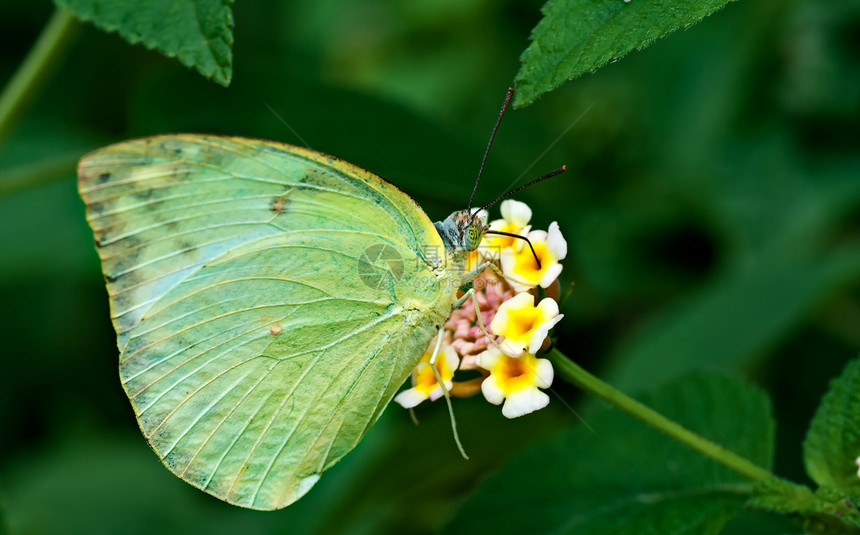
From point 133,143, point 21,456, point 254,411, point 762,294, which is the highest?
point 133,143

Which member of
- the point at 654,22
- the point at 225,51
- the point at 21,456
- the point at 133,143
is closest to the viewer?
the point at 654,22

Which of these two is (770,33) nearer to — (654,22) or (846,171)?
(846,171)

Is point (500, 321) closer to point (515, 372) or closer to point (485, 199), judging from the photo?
point (515, 372)

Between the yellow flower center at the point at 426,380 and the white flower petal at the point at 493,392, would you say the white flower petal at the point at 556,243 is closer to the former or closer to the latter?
the white flower petal at the point at 493,392

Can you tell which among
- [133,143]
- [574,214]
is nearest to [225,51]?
[133,143]

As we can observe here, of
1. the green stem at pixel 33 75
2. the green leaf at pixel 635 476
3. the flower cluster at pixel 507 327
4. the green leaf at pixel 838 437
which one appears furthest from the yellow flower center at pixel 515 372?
the green stem at pixel 33 75

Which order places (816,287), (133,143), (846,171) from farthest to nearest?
(846,171) → (816,287) → (133,143)

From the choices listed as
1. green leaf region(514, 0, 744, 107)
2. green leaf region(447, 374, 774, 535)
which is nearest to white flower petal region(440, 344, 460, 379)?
green leaf region(447, 374, 774, 535)
